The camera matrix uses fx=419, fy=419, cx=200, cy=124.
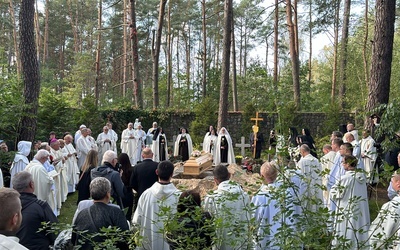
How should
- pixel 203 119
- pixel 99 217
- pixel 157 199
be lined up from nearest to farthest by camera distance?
pixel 99 217 → pixel 157 199 → pixel 203 119

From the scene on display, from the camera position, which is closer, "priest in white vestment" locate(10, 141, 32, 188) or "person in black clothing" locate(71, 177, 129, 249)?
"person in black clothing" locate(71, 177, 129, 249)

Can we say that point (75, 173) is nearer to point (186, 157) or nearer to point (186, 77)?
point (186, 157)

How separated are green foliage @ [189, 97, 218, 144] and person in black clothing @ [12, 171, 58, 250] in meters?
17.8

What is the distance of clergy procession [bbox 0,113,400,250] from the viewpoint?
290 cm

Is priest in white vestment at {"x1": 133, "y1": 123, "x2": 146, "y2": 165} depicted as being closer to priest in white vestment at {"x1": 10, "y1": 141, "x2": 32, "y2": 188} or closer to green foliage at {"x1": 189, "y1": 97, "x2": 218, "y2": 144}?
green foliage at {"x1": 189, "y1": 97, "x2": 218, "y2": 144}

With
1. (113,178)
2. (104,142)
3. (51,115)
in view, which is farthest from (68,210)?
(51,115)

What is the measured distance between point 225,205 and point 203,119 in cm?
1911

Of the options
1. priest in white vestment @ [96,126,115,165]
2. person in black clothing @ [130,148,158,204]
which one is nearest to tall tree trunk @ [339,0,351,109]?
priest in white vestment @ [96,126,115,165]

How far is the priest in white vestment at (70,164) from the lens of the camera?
11.3m

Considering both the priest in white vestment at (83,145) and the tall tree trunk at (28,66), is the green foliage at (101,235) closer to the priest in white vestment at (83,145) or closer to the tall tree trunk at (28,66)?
the tall tree trunk at (28,66)

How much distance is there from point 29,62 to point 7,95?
2040mm

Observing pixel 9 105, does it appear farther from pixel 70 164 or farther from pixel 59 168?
pixel 70 164

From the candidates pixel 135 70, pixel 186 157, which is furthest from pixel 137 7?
pixel 186 157

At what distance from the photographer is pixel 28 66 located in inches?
436
